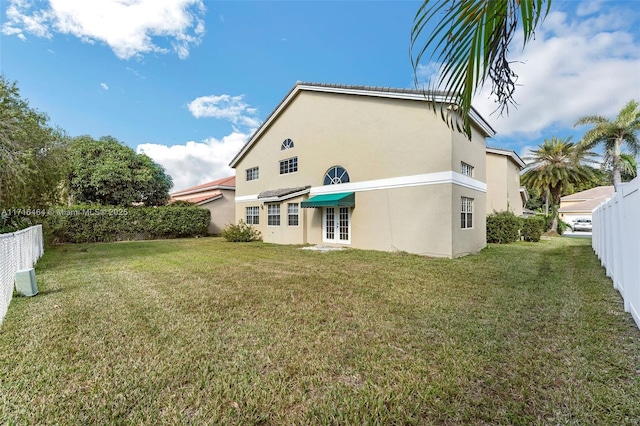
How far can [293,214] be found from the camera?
20.8 meters

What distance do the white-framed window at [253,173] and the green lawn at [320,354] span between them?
1689cm

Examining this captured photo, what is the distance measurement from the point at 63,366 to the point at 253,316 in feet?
9.40

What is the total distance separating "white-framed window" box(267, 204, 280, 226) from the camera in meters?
22.0

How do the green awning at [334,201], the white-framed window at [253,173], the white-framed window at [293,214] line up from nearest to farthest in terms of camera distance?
the green awning at [334,201] → the white-framed window at [293,214] → the white-framed window at [253,173]

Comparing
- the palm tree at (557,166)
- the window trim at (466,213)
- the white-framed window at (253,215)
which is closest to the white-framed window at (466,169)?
the window trim at (466,213)

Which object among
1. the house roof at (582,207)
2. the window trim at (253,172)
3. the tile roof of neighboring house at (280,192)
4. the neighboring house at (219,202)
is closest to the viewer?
the tile roof of neighboring house at (280,192)

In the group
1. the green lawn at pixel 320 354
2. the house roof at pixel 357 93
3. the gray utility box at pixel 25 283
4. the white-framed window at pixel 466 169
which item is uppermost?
the house roof at pixel 357 93

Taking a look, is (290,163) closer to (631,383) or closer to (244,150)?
(244,150)

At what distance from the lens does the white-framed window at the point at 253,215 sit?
24188mm

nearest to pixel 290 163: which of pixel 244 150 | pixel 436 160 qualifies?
pixel 244 150

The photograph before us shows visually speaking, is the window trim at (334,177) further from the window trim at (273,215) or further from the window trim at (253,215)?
the window trim at (253,215)

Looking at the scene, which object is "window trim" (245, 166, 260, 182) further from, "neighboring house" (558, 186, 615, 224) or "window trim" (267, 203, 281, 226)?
"neighboring house" (558, 186, 615, 224)

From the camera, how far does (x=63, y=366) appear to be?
4000 millimetres

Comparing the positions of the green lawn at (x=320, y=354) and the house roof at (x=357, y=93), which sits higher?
the house roof at (x=357, y=93)
